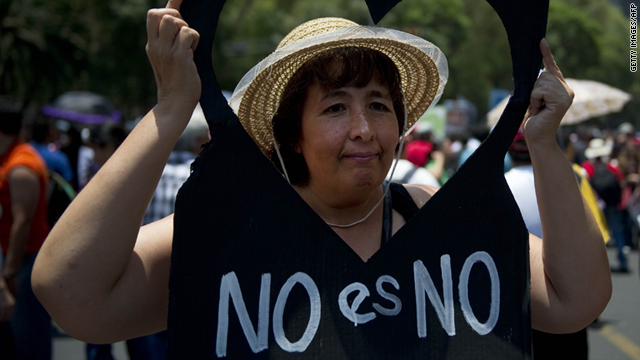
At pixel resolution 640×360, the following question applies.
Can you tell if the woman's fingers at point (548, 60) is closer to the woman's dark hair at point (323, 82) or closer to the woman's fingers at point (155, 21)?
the woman's dark hair at point (323, 82)

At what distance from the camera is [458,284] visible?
1466 mm

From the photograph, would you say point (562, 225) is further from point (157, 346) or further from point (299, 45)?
point (157, 346)

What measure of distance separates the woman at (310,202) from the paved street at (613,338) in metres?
4.47

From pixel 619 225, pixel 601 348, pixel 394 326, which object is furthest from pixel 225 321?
pixel 619 225

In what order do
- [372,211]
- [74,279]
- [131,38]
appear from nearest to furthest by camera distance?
[74,279], [372,211], [131,38]

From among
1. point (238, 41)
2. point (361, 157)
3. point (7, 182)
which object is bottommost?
point (238, 41)

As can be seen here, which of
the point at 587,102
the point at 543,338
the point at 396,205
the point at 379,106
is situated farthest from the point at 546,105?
the point at 587,102

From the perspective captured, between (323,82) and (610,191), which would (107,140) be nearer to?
(323,82)

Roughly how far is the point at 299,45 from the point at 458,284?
2.24 ft

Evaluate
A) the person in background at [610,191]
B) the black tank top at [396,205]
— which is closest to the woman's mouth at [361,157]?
the black tank top at [396,205]

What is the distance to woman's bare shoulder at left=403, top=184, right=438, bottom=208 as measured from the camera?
5.93 feet

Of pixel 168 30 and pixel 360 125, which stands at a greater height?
pixel 168 30

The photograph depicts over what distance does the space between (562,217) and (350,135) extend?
52 cm

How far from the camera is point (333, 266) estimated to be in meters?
1.45
